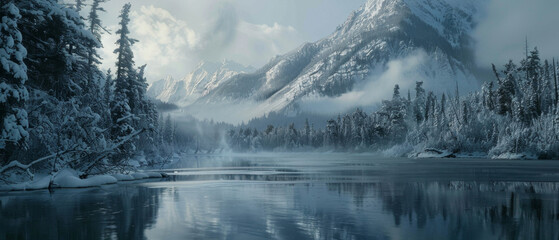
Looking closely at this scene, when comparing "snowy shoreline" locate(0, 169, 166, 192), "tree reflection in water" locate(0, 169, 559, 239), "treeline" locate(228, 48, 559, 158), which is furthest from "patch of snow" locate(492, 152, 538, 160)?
"snowy shoreline" locate(0, 169, 166, 192)

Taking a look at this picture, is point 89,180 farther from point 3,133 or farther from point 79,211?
point 79,211

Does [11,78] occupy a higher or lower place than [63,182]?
higher

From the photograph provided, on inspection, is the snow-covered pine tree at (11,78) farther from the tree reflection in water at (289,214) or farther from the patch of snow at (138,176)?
the patch of snow at (138,176)

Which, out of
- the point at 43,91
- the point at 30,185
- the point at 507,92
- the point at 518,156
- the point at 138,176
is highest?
the point at 507,92

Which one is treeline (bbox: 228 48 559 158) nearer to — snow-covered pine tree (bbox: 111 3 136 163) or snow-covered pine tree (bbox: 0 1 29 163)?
snow-covered pine tree (bbox: 111 3 136 163)

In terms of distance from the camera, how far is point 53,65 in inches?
1114

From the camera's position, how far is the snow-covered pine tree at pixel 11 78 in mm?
23578

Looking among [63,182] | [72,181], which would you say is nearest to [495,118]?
[72,181]

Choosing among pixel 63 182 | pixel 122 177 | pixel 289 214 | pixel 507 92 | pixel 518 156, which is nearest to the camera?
pixel 289 214

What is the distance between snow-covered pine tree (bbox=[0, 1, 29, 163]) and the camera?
23.6 m

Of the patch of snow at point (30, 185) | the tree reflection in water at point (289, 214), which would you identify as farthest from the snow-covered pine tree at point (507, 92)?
the patch of snow at point (30, 185)

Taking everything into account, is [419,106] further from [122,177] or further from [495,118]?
[122,177]

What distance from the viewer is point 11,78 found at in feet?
82.1

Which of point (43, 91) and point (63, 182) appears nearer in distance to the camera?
point (43, 91)
